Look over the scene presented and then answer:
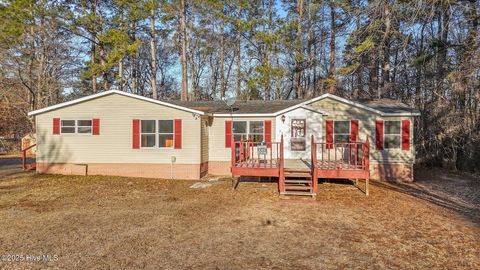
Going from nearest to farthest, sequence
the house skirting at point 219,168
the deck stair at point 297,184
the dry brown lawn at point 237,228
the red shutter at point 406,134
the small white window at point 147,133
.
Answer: the dry brown lawn at point 237,228 < the deck stair at point 297,184 < the red shutter at point 406,134 < the small white window at point 147,133 < the house skirting at point 219,168

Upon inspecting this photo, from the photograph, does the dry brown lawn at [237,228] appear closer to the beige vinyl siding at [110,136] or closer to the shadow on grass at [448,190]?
the shadow on grass at [448,190]

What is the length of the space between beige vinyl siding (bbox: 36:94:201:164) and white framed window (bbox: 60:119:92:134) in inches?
7.0

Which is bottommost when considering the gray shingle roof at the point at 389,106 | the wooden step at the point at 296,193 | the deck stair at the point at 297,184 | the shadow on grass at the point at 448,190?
the shadow on grass at the point at 448,190

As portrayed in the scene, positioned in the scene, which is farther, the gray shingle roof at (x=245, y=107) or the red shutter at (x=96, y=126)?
the gray shingle roof at (x=245, y=107)

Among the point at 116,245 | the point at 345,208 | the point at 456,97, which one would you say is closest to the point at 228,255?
the point at 116,245

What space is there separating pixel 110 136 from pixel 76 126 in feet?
5.25

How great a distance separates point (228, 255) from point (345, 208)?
416 cm

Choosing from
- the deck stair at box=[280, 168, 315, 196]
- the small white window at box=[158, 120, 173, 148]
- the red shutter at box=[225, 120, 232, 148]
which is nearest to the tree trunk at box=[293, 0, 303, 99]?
the red shutter at box=[225, 120, 232, 148]

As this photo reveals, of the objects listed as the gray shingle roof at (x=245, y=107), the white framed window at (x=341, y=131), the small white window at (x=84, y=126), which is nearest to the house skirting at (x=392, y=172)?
the white framed window at (x=341, y=131)

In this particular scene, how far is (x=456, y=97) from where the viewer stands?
13.3 meters

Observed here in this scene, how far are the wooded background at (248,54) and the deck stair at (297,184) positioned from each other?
749 cm

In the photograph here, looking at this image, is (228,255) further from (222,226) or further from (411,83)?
(411,83)

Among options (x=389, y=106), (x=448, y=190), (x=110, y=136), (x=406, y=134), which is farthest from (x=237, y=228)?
(x=389, y=106)

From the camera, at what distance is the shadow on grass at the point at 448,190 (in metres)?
7.57
